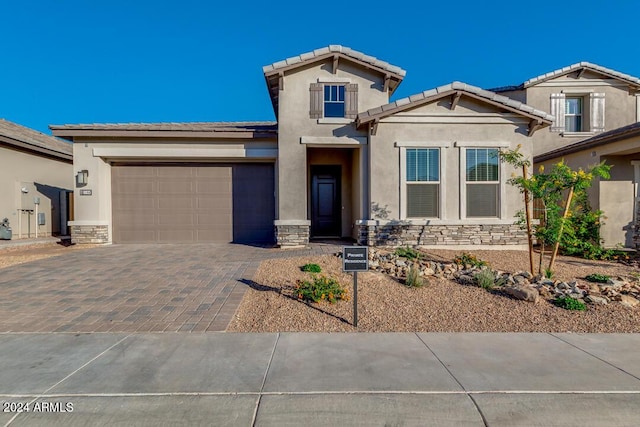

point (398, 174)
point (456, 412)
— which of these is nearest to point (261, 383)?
point (456, 412)

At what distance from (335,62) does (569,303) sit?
27.2 ft

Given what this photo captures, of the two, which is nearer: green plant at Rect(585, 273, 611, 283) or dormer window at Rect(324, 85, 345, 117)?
green plant at Rect(585, 273, 611, 283)

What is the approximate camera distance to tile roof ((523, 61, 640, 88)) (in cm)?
1280

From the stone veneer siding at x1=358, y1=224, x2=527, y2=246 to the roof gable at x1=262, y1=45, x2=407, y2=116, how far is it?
14.8 ft

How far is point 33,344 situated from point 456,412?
4.68m

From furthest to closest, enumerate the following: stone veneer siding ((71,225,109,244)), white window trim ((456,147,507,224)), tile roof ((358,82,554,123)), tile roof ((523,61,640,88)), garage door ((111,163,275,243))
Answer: tile roof ((523,61,640,88)), garage door ((111,163,275,243)), stone veneer siding ((71,225,109,244)), white window trim ((456,147,507,224)), tile roof ((358,82,554,123))

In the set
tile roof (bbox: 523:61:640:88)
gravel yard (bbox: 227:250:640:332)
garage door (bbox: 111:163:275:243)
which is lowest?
gravel yard (bbox: 227:250:640:332)

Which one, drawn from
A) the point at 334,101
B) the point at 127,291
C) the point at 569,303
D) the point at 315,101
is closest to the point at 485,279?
the point at 569,303

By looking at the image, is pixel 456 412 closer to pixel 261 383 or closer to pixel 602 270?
pixel 261 383

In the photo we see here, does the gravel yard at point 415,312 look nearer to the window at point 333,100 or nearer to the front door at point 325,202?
the window at point 333,100

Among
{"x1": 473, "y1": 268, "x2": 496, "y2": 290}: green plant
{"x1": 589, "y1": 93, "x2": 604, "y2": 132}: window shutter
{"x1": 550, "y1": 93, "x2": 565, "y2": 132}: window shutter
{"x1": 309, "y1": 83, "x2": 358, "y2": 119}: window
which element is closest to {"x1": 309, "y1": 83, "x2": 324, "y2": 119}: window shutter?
{"x1": 309, "y1": 83, "x2": 358, "y2": 119}: window

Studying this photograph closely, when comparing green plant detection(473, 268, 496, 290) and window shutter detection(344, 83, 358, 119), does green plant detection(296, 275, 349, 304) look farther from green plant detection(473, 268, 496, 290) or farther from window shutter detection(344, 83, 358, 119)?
window shutter detection(344, 83, 358, 119)

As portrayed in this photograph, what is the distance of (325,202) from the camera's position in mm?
12203

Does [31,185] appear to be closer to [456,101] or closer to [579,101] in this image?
[456,101]
